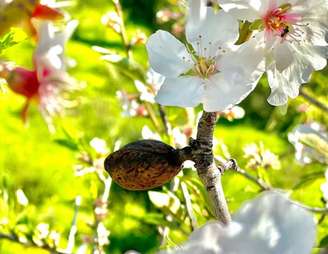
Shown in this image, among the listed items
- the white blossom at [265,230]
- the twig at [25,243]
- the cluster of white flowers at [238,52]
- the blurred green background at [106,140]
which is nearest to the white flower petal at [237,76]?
the cluster of white flowers at [238,52]

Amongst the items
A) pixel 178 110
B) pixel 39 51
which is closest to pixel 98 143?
pixel 178 110

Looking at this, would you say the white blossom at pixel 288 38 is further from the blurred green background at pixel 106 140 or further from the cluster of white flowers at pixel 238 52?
the blurred green background at pixel 106 140

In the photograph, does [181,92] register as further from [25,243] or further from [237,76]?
[25,243]

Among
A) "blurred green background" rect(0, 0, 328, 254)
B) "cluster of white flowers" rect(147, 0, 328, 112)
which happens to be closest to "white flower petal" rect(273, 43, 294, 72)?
"cluster of white flowers" rect(147, 0, 328, 112)

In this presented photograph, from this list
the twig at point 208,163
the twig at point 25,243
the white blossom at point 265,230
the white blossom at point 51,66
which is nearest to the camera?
the white blossom at point 265,230

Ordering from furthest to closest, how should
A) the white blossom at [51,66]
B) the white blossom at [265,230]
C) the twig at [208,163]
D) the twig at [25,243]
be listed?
1. the twig at [25,243]
2. the white blossom at [51,66]
3. the twig at [208,163]
4. the white blossom at [265,230]

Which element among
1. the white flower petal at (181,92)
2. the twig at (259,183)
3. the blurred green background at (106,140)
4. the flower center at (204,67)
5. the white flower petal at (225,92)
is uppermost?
the white flower petal at (225,92)

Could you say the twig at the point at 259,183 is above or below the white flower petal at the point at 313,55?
below
